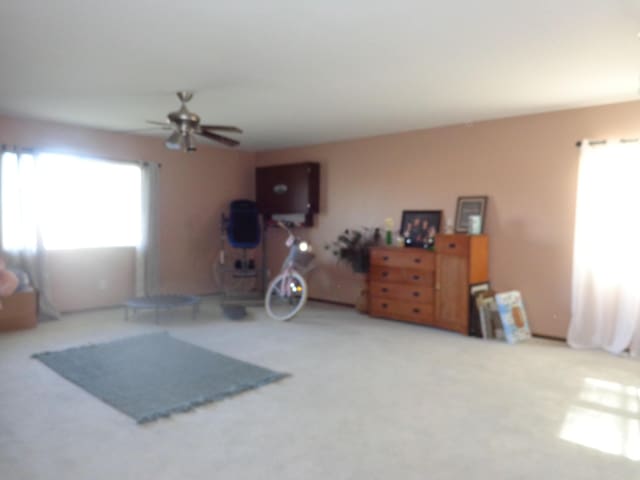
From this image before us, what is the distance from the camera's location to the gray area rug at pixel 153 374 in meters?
3.08

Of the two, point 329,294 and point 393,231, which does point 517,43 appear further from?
point 329,294

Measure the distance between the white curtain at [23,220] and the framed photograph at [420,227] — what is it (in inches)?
171

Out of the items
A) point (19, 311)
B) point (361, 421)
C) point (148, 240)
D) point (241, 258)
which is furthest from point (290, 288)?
point (361, 421)

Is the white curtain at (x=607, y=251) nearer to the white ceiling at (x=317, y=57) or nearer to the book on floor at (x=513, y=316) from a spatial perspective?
the book on floor at (x=513, y=316)

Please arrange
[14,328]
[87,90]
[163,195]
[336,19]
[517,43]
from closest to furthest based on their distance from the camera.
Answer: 1. [336,19]
2. [517,43]
3. [87,90]
4. [14,328]
5. [163,195]

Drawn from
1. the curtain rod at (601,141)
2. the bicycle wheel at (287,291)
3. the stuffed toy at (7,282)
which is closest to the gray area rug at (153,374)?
the stuffed toy at (7,282)

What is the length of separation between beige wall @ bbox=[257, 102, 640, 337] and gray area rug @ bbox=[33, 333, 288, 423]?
2.93 meters

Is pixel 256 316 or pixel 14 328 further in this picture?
pixel 256 316

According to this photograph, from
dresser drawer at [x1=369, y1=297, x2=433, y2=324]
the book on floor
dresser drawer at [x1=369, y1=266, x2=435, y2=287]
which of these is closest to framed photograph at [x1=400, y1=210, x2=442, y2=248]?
dresser drawer at [x1=369, y1=266, x2=435, y2=287]

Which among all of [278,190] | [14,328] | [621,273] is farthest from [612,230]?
[14,328]

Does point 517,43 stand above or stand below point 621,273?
above

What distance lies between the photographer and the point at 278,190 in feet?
23.3

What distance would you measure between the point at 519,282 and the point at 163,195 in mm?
4822

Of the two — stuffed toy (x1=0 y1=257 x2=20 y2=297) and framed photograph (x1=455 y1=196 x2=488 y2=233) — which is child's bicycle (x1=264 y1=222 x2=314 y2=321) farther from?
stuffed toy (x1=0 y1=257 x2=20 y2=297)
